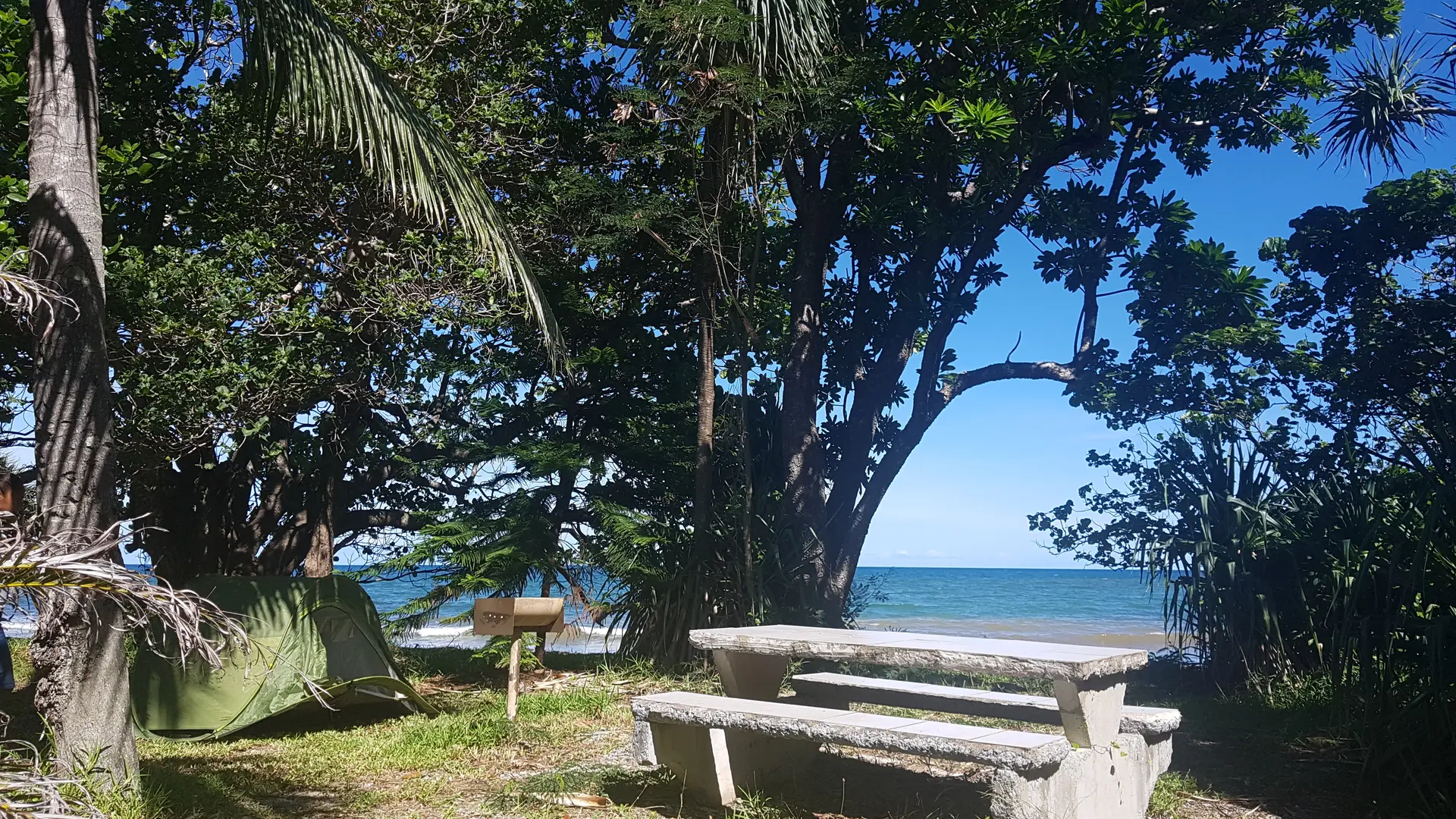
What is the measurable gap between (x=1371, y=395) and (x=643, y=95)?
22.1ft

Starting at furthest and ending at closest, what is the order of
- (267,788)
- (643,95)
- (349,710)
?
(643,95)
(349,710)
(267,788)

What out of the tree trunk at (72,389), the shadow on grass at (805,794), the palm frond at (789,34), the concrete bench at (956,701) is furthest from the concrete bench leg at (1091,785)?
the palm frond at (789,34)

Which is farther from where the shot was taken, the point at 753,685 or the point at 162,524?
the point at 162,524

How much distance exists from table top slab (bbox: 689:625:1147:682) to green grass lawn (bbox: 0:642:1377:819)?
0.74 m

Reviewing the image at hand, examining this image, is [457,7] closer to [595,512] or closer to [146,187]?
[146,187]

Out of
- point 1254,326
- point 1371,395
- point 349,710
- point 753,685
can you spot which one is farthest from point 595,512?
point 1371,395

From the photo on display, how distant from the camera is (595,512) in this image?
930cm

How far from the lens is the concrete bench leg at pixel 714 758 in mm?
4473

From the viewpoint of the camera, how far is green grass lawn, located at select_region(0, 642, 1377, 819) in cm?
447

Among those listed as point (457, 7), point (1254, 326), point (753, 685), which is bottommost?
point (753, 685)

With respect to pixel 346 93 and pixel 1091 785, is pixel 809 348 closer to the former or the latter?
pixel 346 93

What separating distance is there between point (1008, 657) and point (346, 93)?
413 cm

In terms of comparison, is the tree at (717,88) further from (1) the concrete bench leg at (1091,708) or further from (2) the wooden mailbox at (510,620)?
(1) the concrete bench leg at (1091,708)

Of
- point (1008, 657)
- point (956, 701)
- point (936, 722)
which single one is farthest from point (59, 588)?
point (956, 701)
